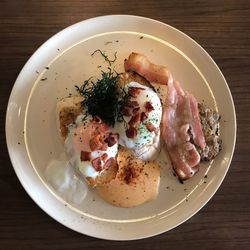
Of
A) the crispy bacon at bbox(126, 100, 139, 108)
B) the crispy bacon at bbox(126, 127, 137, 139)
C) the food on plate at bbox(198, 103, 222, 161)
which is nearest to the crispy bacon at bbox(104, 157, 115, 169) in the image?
the crispy bacon at bbox(126, 127, 137, 139)

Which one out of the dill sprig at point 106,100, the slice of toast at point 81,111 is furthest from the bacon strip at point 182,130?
the dill sprig at point 106,100

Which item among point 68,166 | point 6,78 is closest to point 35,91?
point 6,78

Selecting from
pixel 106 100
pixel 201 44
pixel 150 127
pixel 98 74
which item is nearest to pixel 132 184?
pixel 150 127

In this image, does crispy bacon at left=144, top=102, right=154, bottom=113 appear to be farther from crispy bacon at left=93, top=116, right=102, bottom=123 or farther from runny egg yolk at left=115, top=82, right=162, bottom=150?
crispy bacon at left=93, top=116, right=102, bottom=123

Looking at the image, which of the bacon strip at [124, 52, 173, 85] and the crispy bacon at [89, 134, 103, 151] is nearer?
the crispy bacon at [89, 134, 103, 151]

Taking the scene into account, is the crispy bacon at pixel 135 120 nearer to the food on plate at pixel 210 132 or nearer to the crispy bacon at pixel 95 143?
the crispy bacon at pixel 95 143

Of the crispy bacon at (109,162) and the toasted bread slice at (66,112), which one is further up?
the toasted bread slice at (66,112)

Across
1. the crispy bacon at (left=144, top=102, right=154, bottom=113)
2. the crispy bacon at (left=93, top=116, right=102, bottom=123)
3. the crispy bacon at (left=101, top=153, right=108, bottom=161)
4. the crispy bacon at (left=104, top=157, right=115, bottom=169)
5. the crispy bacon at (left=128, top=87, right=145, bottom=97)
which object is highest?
the crispy bacon at (left=128, top=87, right=145, bottom=97)

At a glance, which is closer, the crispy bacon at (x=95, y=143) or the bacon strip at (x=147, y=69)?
the crispy bacon at (x=95, y=143)

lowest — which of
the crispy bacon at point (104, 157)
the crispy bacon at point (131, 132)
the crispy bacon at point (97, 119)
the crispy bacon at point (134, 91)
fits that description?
the crispy bacon at point (104, 157)

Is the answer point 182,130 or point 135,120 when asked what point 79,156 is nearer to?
point 135,120
